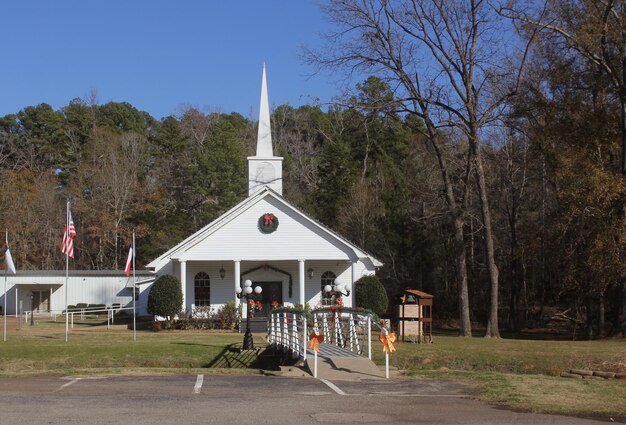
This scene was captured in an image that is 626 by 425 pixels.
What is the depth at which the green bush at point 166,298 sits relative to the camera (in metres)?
37.1

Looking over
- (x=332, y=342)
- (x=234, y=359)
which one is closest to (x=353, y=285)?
(x=332, y=342)

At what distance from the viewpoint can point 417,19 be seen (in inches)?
1267

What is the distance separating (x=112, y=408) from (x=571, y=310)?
38834 millimetres

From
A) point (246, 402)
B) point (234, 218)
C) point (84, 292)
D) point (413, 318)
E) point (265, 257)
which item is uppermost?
point (234, 218)

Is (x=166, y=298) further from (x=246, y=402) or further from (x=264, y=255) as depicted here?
(x=246, y=402)

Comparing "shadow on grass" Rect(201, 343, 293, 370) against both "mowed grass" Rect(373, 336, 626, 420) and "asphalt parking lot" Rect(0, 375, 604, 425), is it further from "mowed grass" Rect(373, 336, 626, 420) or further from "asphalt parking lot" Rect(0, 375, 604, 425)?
"asphalt parking lot" Rect(0, 375, 604, 425)

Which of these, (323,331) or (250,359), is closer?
(323,331)

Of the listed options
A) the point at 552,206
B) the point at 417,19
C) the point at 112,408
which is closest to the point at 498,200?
the point at 552,206

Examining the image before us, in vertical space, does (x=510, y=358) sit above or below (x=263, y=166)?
below

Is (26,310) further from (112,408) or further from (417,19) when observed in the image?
(112,408)

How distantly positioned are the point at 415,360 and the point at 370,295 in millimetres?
16064

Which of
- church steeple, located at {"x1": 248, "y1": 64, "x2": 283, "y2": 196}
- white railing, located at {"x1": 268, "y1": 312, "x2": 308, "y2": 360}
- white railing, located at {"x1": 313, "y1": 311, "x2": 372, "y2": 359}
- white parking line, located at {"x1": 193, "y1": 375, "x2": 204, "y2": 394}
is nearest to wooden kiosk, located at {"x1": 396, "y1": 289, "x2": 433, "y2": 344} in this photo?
white railing, located at {"x1": 313, "y1": 311, "x2": 372, "y2": 359}

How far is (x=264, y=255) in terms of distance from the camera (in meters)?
38.6

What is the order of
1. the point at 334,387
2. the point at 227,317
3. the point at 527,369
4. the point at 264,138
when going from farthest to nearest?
the point at 264,138
the point at 227,317
the point at 527,369
the point at 334,387
